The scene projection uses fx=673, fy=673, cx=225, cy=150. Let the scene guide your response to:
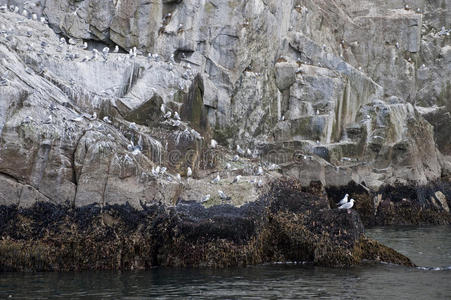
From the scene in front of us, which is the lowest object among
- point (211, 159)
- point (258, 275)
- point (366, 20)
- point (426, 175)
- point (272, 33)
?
point (258, 275)

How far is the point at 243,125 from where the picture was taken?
36.5 metres

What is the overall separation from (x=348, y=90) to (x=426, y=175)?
23.1 ft

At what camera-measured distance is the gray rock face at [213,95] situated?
18.5 metres

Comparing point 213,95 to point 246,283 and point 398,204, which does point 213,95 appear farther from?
point 246,283

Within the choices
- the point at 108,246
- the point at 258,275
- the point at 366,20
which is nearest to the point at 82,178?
the point at 108,246

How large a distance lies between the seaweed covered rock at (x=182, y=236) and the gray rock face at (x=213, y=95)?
51 cm

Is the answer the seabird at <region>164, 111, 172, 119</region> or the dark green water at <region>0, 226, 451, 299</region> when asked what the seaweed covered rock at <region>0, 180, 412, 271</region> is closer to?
the dark green water at <region>0, 226, 451, 299</region>

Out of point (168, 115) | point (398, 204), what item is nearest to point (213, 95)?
point (168, 115)

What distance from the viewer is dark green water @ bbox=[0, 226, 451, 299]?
1512cm

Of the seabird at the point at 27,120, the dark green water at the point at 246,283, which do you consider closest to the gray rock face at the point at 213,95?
the seabird at the point at 27,120

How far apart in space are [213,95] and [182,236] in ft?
47.5

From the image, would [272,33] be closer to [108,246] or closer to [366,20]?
[366,20]

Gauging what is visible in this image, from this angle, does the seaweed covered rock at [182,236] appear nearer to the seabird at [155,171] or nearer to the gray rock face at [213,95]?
the gray rock face at [213,95]

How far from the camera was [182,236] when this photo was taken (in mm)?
18391
